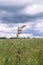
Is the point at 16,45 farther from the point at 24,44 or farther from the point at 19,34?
the point at 19,34

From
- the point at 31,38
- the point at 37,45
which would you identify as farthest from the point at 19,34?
the point at 37,45

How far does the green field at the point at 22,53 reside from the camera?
38.8 m

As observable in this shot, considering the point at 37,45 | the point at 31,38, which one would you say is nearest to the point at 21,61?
the point at 37,45

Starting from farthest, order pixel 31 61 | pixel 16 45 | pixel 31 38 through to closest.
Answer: pixel 31 38
pixel 16 45
pixel 31 61

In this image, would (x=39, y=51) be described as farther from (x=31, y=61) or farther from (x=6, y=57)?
(x=6, y=57)

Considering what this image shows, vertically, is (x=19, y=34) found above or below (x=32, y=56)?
above

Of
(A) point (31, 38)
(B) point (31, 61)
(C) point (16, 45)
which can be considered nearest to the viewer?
(B) point (31, 61)

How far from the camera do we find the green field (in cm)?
A: 3878

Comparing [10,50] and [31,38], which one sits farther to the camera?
[31,38]

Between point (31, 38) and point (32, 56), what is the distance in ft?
19.3

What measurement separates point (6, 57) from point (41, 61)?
16.0 feet

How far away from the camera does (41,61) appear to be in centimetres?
3859

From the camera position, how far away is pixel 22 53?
1560 inches

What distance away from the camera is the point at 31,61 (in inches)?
1518
